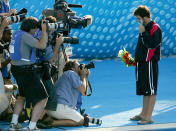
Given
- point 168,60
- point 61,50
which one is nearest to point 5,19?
point 61,50

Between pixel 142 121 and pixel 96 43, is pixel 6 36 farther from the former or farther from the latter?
pixel 96 43

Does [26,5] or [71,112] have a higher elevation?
[26,5]

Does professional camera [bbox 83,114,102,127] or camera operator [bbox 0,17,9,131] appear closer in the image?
camera operator [bbox 0,17,9,131]

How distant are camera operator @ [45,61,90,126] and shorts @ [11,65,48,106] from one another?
442 millimetres

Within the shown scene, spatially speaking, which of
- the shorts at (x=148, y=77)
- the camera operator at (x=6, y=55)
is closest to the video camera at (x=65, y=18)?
the camera operator at (x=6, y=55)

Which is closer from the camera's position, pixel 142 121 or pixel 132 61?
pixel 142 121

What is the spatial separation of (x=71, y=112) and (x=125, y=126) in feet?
2.53

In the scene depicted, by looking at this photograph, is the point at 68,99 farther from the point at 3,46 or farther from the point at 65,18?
the point at 65,18

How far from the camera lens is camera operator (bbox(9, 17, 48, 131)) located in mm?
5867

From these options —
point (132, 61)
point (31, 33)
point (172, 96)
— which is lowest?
point (172, 96)

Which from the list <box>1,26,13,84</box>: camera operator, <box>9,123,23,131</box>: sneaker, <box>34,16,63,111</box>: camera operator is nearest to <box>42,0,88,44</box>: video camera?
<box>34,16,63,111</box>: camera operator

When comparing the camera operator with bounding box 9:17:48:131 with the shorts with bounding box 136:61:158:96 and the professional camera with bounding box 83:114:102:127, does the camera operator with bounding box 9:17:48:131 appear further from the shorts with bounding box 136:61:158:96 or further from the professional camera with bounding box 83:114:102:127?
the shorts with bounding box 136:61:158:96

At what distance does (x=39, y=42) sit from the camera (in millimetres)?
5867

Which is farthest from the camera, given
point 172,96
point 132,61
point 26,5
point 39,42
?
point 26,5
